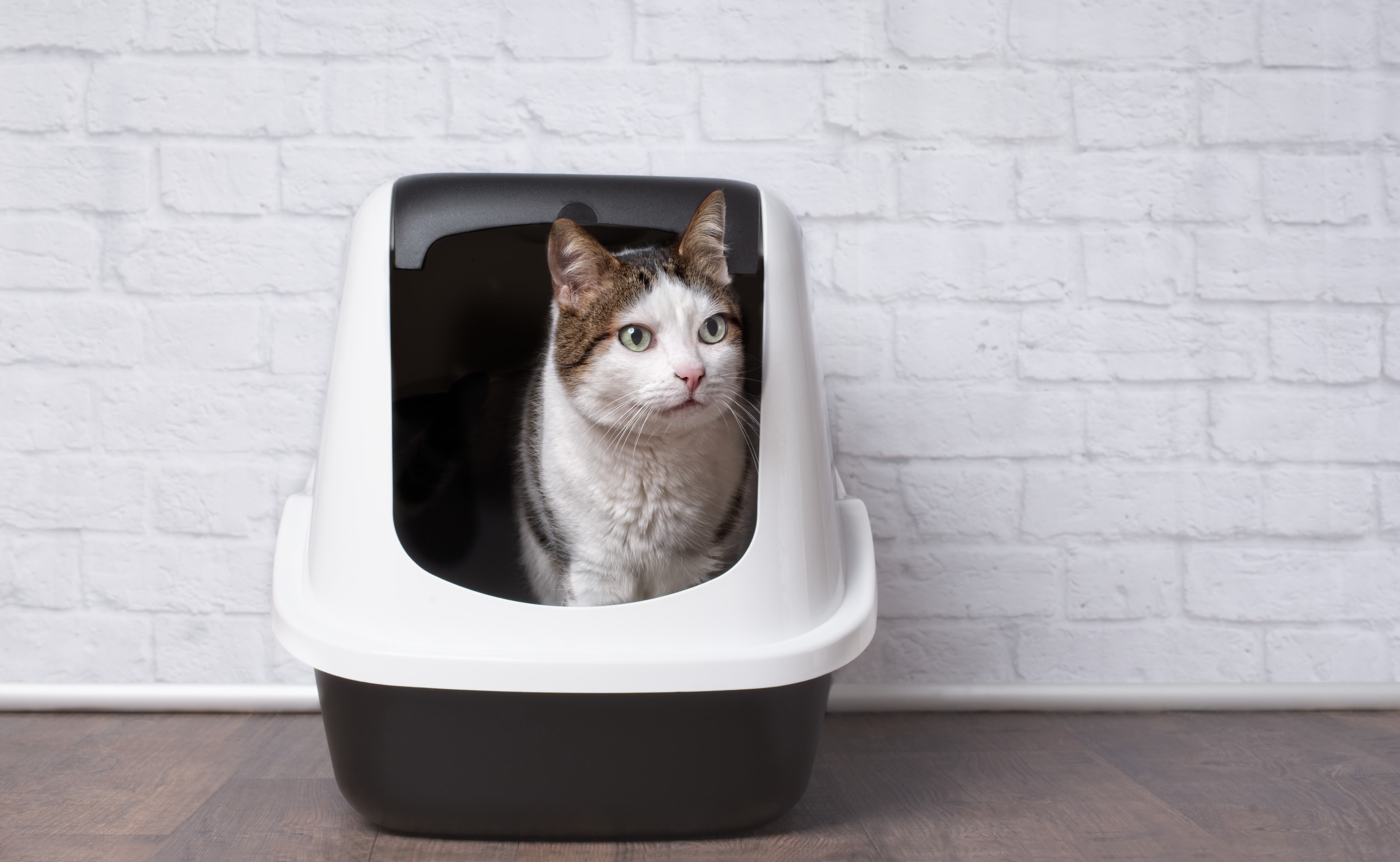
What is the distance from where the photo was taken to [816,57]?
1.18m

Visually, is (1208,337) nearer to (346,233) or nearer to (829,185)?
(829,185)

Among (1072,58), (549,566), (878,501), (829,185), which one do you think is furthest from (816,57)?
(549,566)

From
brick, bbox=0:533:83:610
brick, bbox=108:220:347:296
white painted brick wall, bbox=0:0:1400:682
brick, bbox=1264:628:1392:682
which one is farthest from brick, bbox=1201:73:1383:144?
brick, bbox=0:533:83:610

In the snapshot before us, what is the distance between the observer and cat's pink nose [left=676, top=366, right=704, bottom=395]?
73cm

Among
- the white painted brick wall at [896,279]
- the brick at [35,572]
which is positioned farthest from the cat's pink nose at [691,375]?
the brick at [35,572]

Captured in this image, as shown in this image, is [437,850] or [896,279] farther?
[896,279]

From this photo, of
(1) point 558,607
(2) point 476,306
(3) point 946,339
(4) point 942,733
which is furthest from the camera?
(3) point 946,339

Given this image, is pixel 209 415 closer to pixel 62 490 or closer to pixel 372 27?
pixel 62 490

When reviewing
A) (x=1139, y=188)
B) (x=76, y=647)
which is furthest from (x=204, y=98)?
(x=1139, y=188)

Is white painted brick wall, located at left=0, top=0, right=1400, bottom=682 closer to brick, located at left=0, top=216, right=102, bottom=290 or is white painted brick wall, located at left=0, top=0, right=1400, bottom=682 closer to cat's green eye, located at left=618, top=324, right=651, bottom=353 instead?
brick, located at left=0, top=216, right=102, bottom=290

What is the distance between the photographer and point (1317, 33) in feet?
3.96

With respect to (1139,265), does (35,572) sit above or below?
below

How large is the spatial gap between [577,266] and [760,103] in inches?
20.7

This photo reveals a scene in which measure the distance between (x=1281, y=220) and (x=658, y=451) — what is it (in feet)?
3.10
